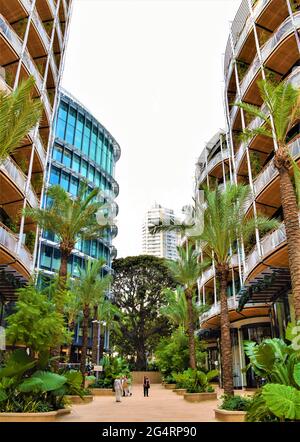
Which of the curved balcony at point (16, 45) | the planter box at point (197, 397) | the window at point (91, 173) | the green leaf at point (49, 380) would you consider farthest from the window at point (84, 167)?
the green leaf at point (49, 380)

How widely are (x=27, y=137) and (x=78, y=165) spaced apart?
32.1 m

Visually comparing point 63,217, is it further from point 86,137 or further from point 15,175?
point 86,137

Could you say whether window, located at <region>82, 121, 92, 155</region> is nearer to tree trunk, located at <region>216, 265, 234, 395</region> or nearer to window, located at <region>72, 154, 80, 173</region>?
window, located at <region>72, 154, 80, 173</region>

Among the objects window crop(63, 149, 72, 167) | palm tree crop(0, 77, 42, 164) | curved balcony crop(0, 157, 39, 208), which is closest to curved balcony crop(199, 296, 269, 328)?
curved balcony crop(0, 157, 39, 208)

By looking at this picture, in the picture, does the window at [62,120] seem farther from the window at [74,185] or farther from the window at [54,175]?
the window at [74,185]

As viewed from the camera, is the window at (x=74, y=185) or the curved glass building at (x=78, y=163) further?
the window at (x=74, y=185)

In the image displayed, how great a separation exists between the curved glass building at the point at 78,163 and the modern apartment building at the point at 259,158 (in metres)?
20.5

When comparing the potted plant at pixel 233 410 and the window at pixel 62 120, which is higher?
the window at pixel 62 120

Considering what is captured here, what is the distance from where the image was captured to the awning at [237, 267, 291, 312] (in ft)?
62.5

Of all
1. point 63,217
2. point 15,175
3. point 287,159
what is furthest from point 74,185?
point 287,159

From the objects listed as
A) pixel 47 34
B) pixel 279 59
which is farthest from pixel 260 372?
pixel 47 34

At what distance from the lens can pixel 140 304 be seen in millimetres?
57406

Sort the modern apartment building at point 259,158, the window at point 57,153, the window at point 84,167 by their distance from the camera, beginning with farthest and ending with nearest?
the window at point 84,167 → the window at point 57,153 → the modern apartment building at point 259,158

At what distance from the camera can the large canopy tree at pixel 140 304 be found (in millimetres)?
56781
